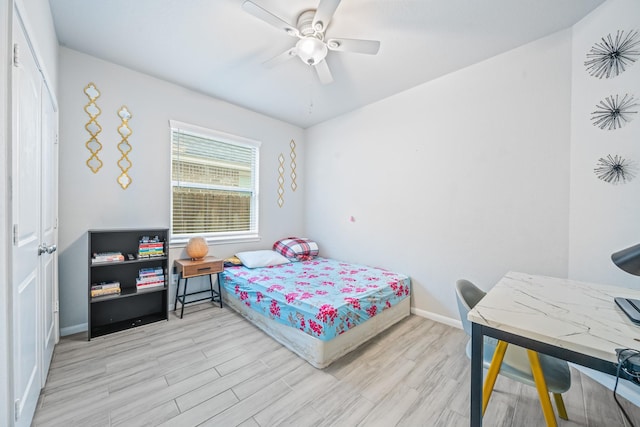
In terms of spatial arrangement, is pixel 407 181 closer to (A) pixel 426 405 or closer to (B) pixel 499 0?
(B) pixel 499 0

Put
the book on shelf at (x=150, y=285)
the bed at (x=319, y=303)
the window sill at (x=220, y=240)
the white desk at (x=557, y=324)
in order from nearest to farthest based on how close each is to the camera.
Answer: the white desk at (x=557, y=324) < the bed at (x=319, y=303) < the book on shelf at (x=150, y=285) < the window sill at (x=220, y=240)

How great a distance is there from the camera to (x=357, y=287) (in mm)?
2500

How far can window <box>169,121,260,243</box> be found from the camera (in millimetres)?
3045

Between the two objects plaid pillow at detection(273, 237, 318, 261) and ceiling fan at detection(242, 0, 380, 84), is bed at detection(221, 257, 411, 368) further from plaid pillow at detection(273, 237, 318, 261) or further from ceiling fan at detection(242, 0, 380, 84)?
ceiling fan at detection(242, 0, 380, 84)

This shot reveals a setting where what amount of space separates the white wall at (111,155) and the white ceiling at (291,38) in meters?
0.18

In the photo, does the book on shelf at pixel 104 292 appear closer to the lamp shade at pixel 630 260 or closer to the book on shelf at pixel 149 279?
the book on shelf at pixel 149 279

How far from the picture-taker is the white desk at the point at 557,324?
806 mm

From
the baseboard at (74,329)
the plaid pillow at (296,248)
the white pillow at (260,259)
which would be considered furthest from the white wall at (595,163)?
the baseboard at (74,329)

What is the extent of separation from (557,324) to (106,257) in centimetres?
328

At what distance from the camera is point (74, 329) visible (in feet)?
7.73

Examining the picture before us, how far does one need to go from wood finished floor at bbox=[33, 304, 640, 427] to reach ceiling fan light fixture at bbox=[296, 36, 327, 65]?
8.23 feet

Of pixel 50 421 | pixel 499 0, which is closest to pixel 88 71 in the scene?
pixel 50 421

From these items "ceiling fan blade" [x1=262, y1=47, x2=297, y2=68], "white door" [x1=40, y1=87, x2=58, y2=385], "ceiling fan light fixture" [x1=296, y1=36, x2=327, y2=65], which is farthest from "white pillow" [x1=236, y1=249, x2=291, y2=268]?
"ceiling fan light fixture" [x1=296, y1=36, x2=327, y2=65]

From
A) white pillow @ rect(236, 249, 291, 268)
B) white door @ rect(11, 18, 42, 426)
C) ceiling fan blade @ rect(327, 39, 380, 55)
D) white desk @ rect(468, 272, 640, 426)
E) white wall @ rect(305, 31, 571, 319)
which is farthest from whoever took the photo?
white pillow @ rect(236, 249, 291, 268)
